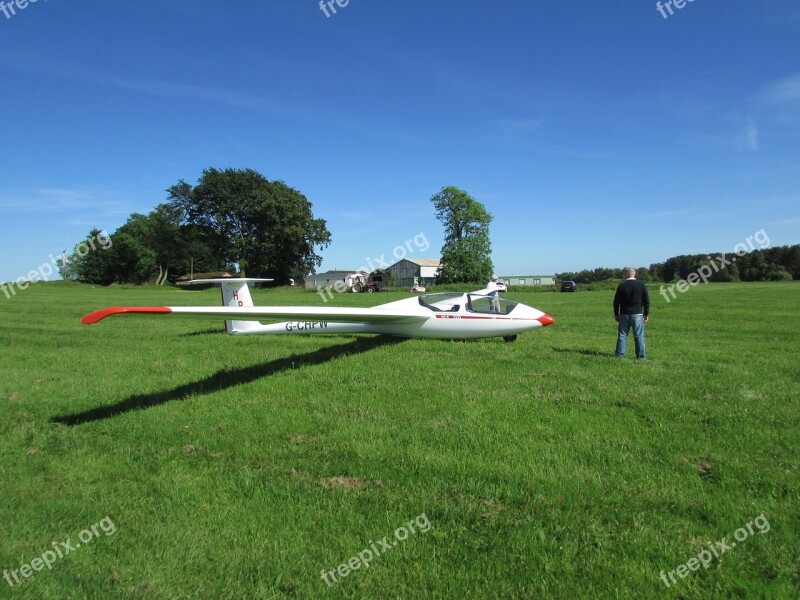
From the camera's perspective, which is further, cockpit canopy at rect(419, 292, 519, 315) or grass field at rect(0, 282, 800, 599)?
cockpit canopy at rect(419, 292, 519, 315)

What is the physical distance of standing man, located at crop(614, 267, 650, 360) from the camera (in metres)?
10.1

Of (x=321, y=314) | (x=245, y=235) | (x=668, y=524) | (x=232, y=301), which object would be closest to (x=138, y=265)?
(x=245, y=235)

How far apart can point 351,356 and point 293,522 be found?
7072 mm

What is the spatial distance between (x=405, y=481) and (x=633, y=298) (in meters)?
7.88

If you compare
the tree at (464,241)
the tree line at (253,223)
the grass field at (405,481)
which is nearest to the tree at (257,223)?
the tree line at (253,223)

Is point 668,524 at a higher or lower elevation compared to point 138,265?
lower

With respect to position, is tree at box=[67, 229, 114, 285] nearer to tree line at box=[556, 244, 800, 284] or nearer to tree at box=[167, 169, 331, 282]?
tree at box=[167, 169, 331, 282]

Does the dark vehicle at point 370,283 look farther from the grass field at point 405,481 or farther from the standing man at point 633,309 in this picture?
the grass field at point 405,481

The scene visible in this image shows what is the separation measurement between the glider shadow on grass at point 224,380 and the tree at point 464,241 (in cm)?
6490

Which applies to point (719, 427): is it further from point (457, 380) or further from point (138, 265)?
point (138, 265)

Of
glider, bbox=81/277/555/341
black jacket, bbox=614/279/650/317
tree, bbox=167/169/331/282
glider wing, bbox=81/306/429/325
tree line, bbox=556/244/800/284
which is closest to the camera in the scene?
glider wing, bbox=81/306/429/325

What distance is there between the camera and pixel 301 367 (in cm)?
973

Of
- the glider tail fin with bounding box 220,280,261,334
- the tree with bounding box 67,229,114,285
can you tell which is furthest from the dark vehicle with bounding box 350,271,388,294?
the tree with bounding box 67,229,114,285

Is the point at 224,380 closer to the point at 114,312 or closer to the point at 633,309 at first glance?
the point at 114,312
